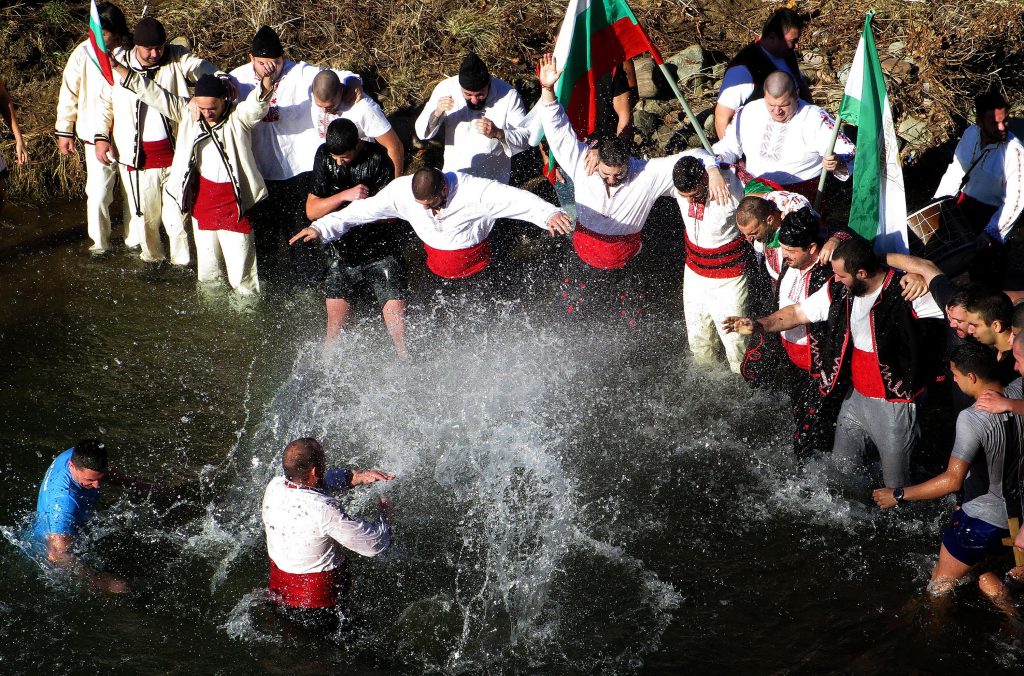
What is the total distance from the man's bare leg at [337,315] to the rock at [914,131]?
550 centimetres

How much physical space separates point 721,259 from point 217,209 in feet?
12.3

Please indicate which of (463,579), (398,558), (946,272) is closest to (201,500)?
(398,558)

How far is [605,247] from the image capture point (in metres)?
6.79

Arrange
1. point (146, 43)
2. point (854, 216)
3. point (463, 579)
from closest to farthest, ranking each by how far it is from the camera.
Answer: point (463, 579), point (854, 216), point (146, 43)

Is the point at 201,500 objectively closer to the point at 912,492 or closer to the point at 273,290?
the point at 273,290

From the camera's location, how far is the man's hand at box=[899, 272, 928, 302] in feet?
17.2

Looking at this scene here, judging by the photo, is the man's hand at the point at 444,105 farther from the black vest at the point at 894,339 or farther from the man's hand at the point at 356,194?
the black vest at the point at 894,339

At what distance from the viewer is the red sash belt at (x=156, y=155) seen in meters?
7.77

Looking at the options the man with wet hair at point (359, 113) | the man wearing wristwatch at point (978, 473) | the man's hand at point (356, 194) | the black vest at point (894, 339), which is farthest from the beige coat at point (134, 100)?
the man wearing wristwatch at point (978, 473)

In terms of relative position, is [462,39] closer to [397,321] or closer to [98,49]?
[98,49]

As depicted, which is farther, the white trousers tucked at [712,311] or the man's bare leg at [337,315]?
the man's bare leg at [337,315]

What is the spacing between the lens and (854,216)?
609 cm

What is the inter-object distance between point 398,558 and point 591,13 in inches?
155

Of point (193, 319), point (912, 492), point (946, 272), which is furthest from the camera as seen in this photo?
point (193, 319)
